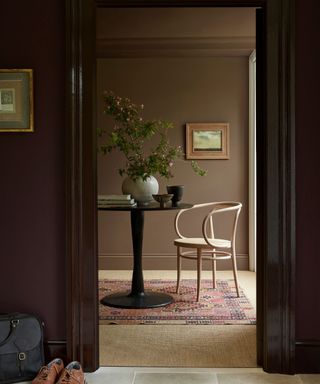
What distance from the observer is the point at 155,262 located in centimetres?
672

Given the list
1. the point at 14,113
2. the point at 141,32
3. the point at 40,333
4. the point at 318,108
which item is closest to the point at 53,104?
the point at 14,113

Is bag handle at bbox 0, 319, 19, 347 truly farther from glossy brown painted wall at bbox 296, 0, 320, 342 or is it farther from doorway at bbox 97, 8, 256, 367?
doorway at bbox 97, 8, 256, 367

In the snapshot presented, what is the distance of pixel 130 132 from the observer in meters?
4.93

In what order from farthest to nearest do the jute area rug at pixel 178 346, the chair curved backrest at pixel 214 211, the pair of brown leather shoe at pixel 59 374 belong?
the chair curved backrest at pixel 214 211 < the jute area rug at pixel 178 346 < the pair of brown leather shoe at pixel 59 374

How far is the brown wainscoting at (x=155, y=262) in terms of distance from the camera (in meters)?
6.70

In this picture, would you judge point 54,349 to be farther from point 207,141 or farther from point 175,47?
point 175,47

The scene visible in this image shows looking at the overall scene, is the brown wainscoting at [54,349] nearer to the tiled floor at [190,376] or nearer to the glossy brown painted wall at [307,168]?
the tiled floor at [190,376]

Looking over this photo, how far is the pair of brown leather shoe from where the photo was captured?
288 cm

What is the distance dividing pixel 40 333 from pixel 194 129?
3931mm

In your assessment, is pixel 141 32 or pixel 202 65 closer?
pixel 141 32

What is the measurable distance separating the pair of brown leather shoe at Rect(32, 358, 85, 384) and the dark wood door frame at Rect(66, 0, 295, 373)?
0.21 meters

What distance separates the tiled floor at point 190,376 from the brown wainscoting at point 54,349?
21 cm

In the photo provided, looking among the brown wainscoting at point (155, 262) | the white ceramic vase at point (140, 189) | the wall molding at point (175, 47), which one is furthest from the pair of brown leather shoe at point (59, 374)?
the wall molding at point (175, 47)

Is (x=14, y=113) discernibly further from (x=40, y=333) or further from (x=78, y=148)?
(x=40, y=333)
